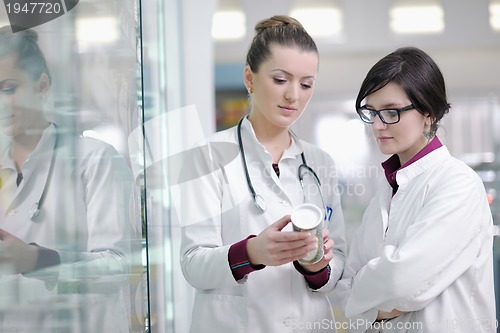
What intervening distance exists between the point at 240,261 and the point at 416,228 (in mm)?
404

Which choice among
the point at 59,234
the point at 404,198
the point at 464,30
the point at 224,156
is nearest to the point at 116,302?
the point at 59,234

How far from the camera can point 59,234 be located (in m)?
1.44

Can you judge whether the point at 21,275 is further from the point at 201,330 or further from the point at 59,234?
the point at 201,330

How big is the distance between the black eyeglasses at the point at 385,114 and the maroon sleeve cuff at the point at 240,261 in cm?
40

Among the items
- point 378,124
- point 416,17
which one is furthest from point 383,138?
point 416,17

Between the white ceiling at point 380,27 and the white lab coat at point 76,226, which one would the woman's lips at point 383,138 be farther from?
the white lab coat at point 76,226

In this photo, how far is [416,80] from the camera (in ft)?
4.70

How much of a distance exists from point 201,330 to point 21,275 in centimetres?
46

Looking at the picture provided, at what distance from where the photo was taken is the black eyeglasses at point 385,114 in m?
1.44

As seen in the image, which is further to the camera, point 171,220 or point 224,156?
point 171,220

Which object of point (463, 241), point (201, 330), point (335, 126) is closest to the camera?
point (463, 241)

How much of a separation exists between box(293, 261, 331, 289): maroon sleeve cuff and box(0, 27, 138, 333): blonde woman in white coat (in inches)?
16.2

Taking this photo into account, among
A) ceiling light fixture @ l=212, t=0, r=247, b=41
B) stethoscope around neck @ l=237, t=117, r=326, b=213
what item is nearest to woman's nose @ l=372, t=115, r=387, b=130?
stethoscope around neck @ l=237, t=117, r=326, b=213

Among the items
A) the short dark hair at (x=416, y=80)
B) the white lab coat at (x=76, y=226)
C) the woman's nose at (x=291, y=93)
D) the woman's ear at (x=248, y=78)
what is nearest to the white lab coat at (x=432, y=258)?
the short dark hair at (x=416, y=80)
